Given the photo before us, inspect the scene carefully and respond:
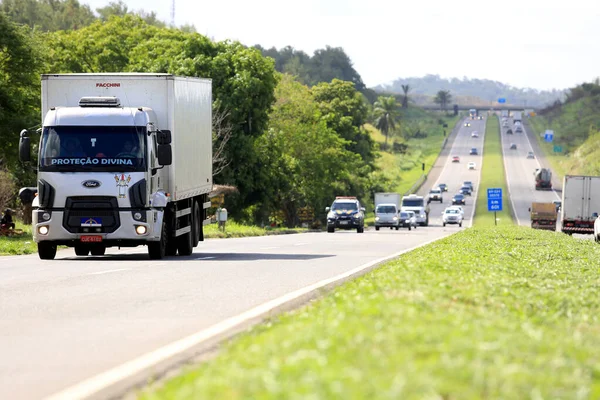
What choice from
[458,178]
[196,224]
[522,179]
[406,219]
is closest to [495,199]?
[406,219]

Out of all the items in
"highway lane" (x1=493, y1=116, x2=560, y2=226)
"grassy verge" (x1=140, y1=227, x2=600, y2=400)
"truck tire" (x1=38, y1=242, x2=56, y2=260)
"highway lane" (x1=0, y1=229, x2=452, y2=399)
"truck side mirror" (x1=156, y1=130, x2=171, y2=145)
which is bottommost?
"highway lane" (x1=493, y1=116, x2=560, y2=226)

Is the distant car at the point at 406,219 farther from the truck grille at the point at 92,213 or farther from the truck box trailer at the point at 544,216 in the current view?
the truck grille at the point at 92,213

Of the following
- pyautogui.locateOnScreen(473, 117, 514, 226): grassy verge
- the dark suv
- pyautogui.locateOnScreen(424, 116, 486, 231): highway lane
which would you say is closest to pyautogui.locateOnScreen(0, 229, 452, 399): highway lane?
the dark suv

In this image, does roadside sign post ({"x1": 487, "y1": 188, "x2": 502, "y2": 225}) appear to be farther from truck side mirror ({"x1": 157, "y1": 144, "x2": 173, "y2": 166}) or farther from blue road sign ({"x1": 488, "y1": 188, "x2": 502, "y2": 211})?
truck side mirror ({"x1": 157, "y1": 144, "x2": 173, "y2": 166})

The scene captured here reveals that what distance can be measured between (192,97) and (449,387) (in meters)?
21.9

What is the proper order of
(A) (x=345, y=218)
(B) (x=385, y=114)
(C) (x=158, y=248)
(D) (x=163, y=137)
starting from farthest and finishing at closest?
(B) (x=385, y=114) → (A) (x=345, y=218) → (C) (x=158, y=248) → (D) (x=163, y=137)

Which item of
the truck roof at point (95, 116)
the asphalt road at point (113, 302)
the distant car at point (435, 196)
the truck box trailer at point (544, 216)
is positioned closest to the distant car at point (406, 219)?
the truck box trailer at point (544, 216)

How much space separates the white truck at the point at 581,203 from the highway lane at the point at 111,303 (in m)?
40.6

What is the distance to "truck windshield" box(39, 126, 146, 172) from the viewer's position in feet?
79.0

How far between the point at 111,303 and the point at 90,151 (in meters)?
10.3

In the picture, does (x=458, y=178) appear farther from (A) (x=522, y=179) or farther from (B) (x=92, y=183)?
(B) (x=92, y=183)

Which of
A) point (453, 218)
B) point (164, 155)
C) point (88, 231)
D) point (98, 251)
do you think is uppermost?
point (164, 155)

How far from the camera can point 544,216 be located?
81312 millimetres

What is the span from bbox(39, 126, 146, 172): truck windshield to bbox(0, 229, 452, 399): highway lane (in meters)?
1.99
